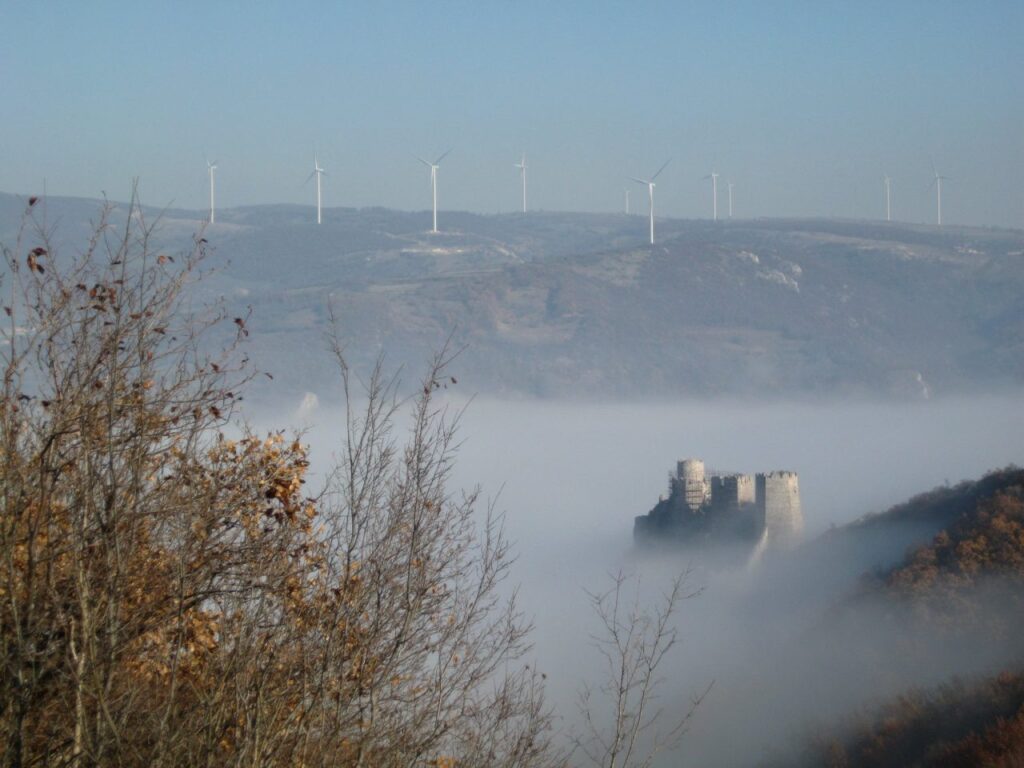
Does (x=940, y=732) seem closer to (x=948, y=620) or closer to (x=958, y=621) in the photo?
(x=958, y=621)

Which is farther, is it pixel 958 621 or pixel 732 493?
pixel 732 493

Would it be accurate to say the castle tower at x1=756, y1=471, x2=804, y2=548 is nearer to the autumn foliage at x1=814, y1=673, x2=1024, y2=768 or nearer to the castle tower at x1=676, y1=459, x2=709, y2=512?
the castle tower at x1=676, y1=459, x2=709, y2=512

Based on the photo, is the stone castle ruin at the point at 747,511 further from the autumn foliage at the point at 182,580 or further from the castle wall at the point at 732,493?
the autumn foliage at the point at 182,580

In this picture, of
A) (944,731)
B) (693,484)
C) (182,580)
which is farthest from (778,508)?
(182,580)

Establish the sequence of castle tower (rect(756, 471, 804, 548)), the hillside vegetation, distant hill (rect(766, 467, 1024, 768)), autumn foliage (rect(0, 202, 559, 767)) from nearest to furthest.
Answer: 1. autumn foliage (rect(0, 202, 559, 767))
2. the hillside vegetation
3. distant hill (rect(766, 467, 1024, 768))
4. castle tower (rect(756, 471, 804, 548))

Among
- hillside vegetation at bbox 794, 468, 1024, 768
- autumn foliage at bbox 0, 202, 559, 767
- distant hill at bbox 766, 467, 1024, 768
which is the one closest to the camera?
autumn foliage at bbox 0, 202, 559, 767

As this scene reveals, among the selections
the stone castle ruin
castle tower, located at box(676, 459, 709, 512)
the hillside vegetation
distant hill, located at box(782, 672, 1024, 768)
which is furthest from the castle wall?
distant hill, located at box(782, 672, 1024, 768)
